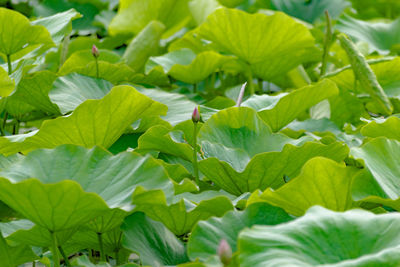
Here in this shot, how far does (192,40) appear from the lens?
1830mm

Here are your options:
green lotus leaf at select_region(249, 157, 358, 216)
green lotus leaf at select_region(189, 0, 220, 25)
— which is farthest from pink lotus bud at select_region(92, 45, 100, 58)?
green lotus leaf at select_region(189, 0, 220, 25)

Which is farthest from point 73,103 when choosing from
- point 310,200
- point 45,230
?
point 310,200

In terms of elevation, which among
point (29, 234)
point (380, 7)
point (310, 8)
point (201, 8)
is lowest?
point (380, 7)

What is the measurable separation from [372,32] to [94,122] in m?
1.25

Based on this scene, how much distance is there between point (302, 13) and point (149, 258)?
5.77 ft

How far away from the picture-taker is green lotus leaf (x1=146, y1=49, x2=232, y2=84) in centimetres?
153

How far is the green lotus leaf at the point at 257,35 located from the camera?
1.45 metres

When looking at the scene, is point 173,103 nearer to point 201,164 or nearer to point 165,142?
Result: point 165,142

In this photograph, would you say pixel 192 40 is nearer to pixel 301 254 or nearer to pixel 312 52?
pixel 312 52

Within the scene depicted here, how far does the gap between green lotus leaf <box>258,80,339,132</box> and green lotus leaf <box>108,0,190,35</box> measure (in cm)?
98

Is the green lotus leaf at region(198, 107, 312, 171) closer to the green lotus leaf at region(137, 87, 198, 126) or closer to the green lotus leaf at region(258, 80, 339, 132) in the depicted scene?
the green lotus leaf at region(258, 80, 339, 132)

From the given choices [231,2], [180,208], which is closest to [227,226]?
[180,208]

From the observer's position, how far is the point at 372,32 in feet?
6.49

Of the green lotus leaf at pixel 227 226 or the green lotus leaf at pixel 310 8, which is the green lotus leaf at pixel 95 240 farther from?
the green lotus leaf at pixel 310 8
